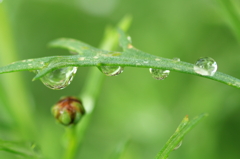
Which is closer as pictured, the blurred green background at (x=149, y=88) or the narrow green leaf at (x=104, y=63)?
the narrow green leaf at (x=104, y=63)

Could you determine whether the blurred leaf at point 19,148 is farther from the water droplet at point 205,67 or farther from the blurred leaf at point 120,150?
the water droplet at point 205,67

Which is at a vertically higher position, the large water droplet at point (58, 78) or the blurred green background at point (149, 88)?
the blurred green background at point (149, 88)

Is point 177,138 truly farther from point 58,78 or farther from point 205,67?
point 58,78

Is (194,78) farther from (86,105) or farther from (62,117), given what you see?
(62,117)

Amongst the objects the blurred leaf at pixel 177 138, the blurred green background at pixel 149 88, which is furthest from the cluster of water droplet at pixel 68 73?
the blurred green background at pixel 149 88

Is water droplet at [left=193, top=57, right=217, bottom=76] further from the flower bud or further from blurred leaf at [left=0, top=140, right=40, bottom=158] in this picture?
blurred leaf at [left=0, top=140, right=40, bottom=158]

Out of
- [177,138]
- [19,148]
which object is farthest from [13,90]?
[177,138]

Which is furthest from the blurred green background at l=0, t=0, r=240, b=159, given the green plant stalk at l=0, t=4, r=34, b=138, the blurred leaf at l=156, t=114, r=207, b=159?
the blurred leaf at l=156, t=114, r=207, b=159
